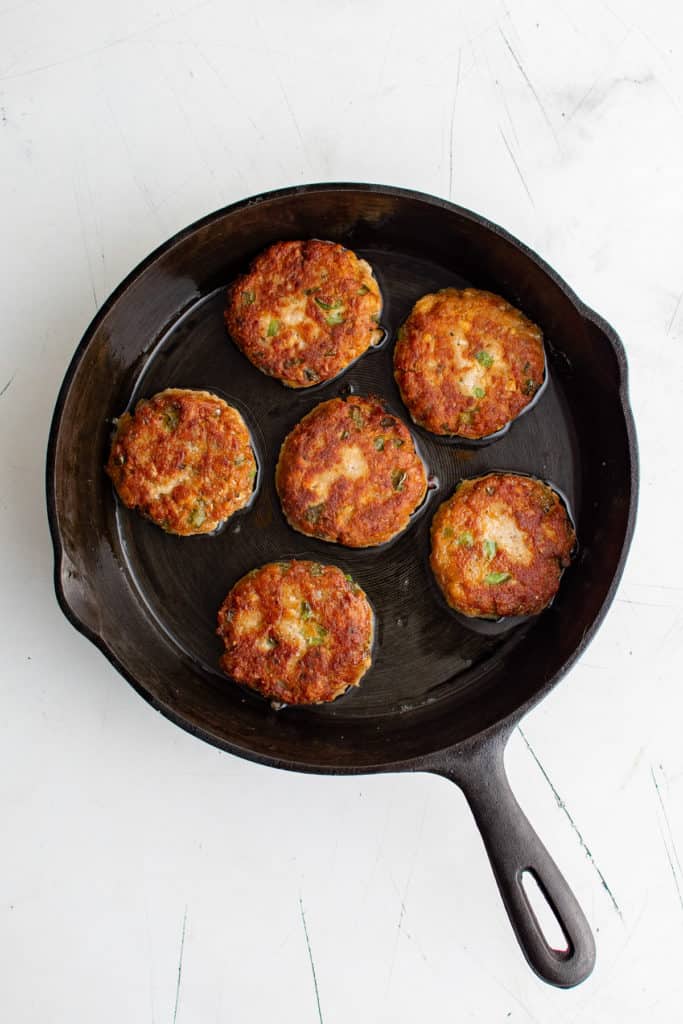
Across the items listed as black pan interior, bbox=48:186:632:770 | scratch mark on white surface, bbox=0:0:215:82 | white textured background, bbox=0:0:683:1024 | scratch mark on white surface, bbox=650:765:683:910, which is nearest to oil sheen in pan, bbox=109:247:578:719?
black pan interior, bbox=48:186:632:770

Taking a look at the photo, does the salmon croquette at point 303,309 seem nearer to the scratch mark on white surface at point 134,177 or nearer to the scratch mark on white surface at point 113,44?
the scratch mark on white surface at point 134,177

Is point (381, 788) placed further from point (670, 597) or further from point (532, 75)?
point (532, 75)

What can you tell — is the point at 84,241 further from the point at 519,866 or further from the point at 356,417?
the point at 519,866

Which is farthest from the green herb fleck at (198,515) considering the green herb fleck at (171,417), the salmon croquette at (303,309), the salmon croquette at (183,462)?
the salmon croquette at (303,309)

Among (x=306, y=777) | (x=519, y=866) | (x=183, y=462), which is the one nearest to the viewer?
(x=519, y=866)

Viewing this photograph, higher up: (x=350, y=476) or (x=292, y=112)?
(x=292, y=112)

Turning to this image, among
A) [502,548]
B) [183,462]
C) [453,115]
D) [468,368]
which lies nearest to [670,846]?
[502,548]
